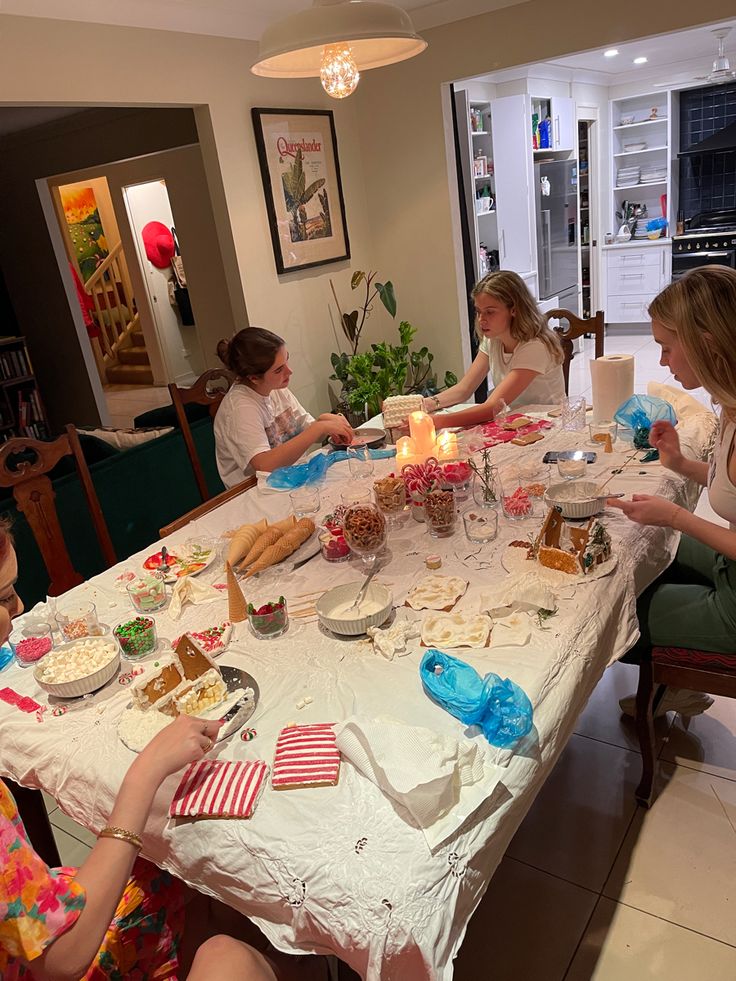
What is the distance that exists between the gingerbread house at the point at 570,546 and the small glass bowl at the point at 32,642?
1118 mm

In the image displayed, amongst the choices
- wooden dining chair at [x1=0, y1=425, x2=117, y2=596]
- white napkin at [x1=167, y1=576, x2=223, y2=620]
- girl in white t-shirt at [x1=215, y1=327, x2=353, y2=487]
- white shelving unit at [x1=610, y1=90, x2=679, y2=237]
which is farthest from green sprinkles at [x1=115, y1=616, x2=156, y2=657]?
white shelving unit at [x1=610, y1=90, x2=679, y2=237]

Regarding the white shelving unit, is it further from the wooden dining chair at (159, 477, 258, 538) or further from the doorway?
the wooden dining chair at (159, 477, 258, 538)

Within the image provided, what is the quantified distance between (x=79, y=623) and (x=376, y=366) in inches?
140

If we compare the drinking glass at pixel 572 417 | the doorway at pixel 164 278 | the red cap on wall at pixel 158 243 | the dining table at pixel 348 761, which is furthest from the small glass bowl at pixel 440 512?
the red cap on wall at pixel 158 243

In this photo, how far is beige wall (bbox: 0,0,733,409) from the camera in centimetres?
302

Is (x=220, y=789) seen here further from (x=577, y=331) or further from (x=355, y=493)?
(x=577, y=331)

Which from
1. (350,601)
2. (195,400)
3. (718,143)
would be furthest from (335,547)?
(718,143)

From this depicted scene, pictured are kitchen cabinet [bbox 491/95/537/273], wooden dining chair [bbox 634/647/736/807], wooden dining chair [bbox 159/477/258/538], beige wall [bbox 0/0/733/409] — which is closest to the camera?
wooden dining chair [bbox 634/647/736/807]

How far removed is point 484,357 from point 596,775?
1785 mm

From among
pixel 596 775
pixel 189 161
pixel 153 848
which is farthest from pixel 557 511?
pixel 189 161

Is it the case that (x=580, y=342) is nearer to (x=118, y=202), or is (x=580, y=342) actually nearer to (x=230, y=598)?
(x=118, y=202)

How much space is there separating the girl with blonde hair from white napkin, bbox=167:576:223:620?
3.20ft

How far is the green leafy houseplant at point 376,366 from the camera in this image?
4.31m

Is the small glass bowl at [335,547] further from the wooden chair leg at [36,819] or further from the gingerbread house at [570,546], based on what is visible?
the wooden chair leg at [36,819]
